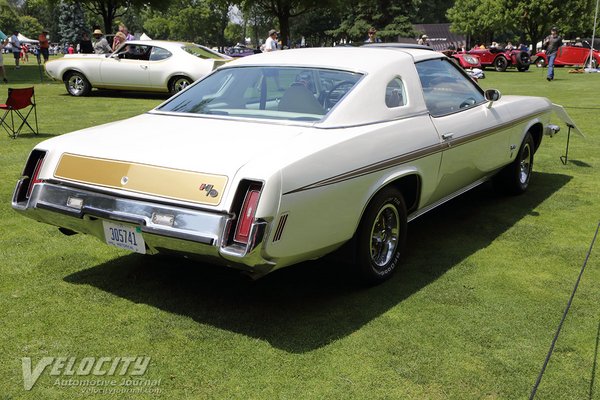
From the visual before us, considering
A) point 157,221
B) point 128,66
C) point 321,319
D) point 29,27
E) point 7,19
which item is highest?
point 7,19

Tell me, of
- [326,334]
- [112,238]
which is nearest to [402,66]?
[326,334]

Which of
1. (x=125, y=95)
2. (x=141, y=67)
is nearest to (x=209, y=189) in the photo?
(x=141, y=67)

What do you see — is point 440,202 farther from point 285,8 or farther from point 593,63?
point 285,8

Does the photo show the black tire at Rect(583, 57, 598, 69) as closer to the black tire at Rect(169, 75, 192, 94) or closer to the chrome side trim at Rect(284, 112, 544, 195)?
the black tire at Rect(169, 75, 192, 94)

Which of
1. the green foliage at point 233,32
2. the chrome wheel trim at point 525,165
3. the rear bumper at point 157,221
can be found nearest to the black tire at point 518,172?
the chrome wheel trim at point 525,165

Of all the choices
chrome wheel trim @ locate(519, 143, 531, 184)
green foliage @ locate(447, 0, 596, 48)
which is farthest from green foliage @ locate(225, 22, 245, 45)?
chrome wheel trim @ locate(519, 143, 531, 184)

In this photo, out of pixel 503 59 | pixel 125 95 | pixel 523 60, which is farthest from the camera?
pixel 503 59

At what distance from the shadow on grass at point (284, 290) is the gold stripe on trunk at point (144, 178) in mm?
835

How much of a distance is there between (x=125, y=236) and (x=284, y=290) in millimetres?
1159

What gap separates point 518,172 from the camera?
6.26 metres

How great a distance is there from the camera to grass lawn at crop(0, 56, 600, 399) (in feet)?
9.91

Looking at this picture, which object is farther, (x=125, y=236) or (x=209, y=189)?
(x=125, y=236)

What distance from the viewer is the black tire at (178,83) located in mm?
14758

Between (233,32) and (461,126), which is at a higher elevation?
(233,32)
